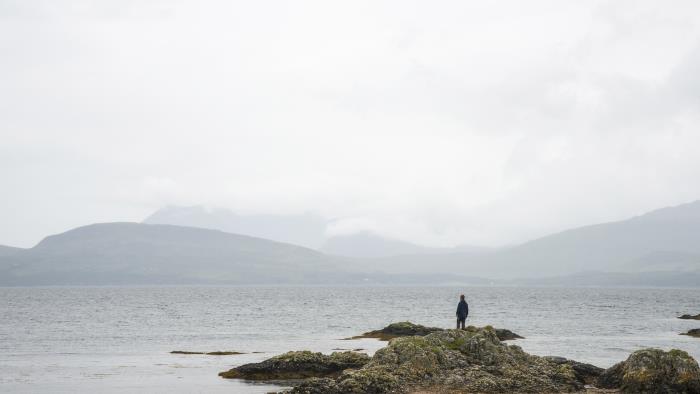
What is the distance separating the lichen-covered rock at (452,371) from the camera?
1423 inches

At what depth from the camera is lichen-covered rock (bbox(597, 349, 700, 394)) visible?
35.9m

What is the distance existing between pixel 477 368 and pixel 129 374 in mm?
20978

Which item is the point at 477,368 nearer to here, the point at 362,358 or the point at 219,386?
the point at 362,358

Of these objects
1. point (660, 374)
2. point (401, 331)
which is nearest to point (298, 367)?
point (660, 374)

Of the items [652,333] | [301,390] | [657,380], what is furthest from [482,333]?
[652,333]

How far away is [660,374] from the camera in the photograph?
36438 mm

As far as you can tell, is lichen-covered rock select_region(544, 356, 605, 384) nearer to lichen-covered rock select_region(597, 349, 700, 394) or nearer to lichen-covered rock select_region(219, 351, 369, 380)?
lichen-covered rock select_region(597, 349, 700, 394)

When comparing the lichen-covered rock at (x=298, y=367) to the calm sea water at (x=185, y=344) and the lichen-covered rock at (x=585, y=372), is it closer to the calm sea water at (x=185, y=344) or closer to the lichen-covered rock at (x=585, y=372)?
the calm sea water at (x=185, y=344)

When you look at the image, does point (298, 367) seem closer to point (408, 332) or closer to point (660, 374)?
point (660, 374)

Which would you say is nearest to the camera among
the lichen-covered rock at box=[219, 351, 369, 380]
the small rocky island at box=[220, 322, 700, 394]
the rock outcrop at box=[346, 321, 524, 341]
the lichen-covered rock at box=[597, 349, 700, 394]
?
the lichen-covered rock at box=[597, 349, 700, 394]

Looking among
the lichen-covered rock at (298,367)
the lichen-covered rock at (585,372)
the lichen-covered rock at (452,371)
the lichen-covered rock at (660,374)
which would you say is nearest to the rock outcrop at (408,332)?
the lichen-covered rock at (452,371)

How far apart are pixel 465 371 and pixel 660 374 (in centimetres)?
943

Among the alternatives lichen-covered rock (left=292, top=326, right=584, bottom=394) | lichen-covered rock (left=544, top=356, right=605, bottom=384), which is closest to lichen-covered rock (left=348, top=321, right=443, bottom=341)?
lichen-covered rock (left=292, top=326, right=584, bottom=394)

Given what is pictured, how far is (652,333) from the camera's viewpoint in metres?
82.2
